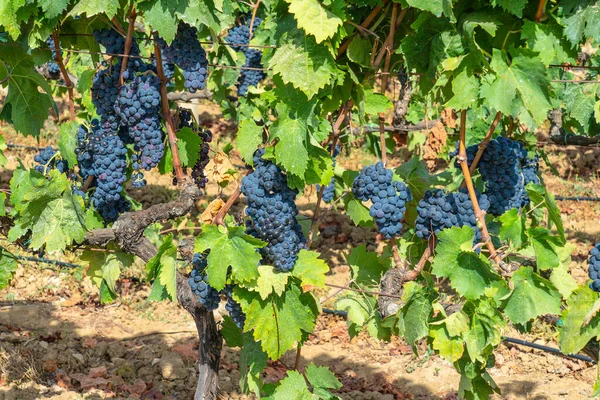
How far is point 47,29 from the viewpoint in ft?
11.9

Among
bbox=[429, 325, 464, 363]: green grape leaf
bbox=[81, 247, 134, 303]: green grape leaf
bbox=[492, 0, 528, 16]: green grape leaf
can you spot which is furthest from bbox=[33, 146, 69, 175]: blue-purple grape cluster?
bbox=[492, 0, 528, 16]: green grape leaf

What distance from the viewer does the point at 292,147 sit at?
10.3 ft

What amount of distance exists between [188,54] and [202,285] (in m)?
0.98

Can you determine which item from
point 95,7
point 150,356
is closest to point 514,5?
point 95,7

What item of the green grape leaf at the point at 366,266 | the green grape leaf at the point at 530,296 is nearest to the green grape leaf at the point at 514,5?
the green grape leaf at the point at 530,296

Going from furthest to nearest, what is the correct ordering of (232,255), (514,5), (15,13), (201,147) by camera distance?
1. (201,147)
2. (15,13)
3. (232,255)
4. (514,5)

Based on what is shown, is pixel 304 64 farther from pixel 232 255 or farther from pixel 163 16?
pixel 232 255

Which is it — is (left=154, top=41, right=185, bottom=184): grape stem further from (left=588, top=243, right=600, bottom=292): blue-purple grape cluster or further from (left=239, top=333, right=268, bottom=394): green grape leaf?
(left=588, top=243, right=600, bottom=292): blue-purple grape cluster

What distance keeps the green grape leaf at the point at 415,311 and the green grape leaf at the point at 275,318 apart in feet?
1.31

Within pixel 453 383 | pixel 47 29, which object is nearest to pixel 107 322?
pixel 453 383

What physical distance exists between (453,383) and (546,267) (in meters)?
2.25

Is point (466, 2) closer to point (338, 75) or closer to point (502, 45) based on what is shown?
point (502, 45)

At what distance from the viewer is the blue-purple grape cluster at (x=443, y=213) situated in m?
3.31

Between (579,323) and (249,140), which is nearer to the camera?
(579,323)
